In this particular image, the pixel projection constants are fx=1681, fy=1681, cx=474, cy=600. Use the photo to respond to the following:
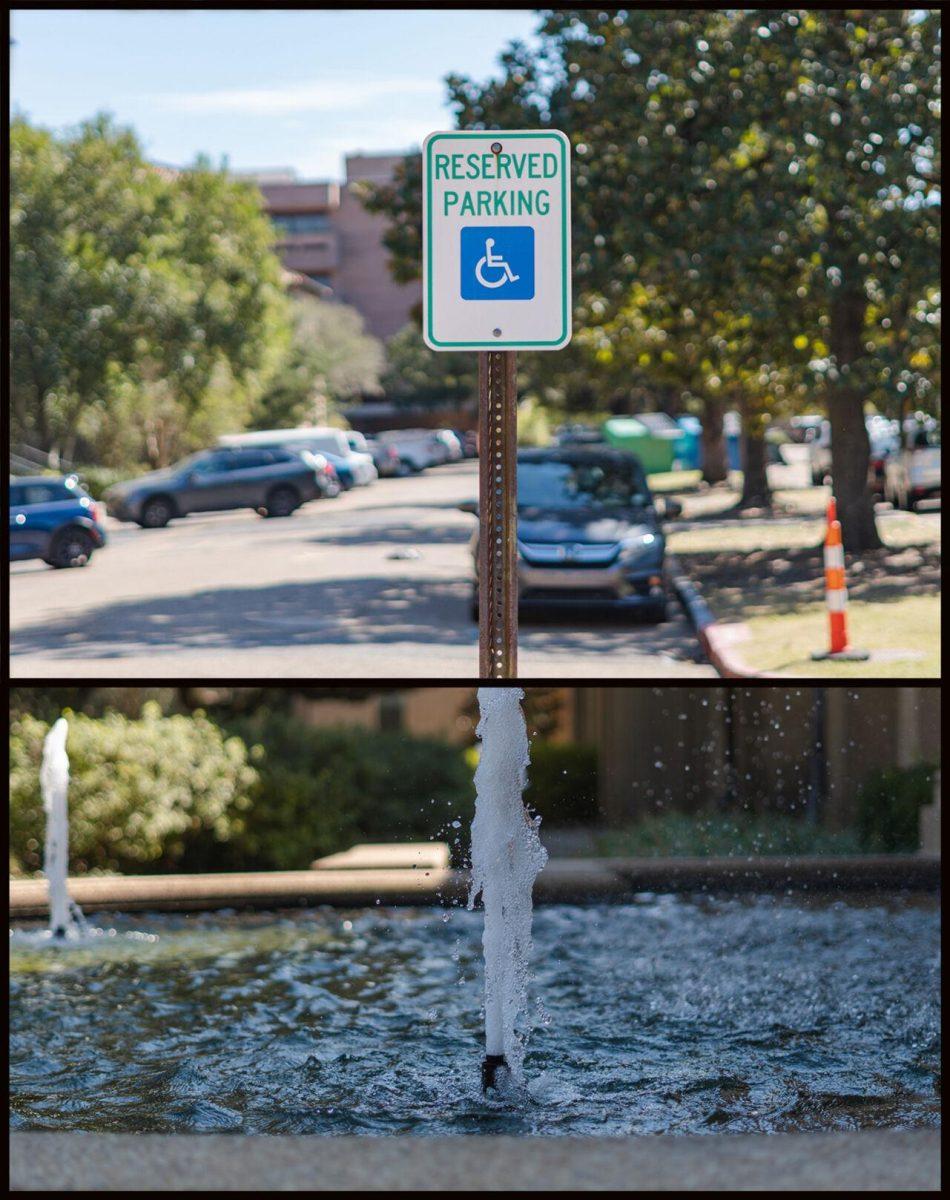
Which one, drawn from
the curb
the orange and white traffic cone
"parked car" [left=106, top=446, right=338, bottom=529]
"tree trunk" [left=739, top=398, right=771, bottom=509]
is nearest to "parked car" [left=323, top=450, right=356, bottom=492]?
"parked car" [left=106, top=446, right=338, bottom=529]

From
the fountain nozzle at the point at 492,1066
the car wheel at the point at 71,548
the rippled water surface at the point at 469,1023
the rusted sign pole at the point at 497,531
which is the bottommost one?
the rippled water surface at the point at 469,1023

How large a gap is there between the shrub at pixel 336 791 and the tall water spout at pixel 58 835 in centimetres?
159

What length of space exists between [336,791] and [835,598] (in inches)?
155

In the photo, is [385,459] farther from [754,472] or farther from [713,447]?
[754,472]

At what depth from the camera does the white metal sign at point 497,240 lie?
4.60 m

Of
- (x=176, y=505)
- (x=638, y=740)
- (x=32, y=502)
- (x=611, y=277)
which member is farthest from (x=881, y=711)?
(x=176, y=505)

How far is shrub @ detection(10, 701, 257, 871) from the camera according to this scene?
1005cm

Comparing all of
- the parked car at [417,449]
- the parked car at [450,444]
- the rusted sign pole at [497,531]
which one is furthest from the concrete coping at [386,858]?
the parked car at [450,444]

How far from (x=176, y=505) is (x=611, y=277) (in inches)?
613

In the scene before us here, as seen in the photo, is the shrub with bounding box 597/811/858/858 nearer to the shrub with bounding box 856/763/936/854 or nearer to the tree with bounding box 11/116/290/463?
the shrub with bounding box 856/763/936/854

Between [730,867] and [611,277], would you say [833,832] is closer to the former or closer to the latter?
[730,867]

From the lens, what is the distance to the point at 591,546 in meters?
15.3

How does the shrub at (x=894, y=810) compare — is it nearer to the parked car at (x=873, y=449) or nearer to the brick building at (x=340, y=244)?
the parked car at (x=873, y=449)

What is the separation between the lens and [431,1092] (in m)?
5.73
